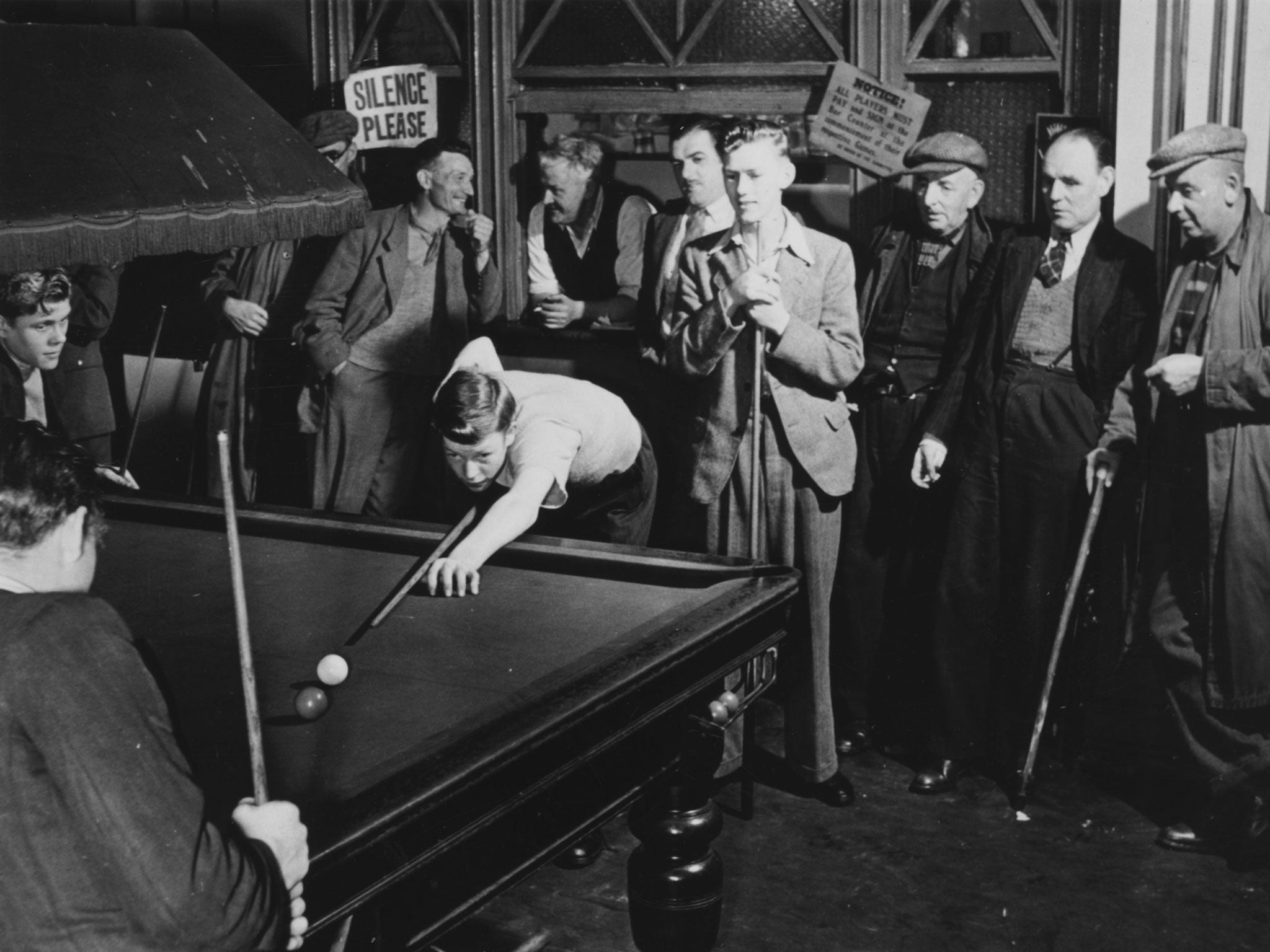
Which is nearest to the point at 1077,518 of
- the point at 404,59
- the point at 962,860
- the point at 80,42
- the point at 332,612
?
the point at 962,860

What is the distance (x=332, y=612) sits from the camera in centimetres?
285

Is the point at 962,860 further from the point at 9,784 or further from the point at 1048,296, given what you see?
the point at 9,784

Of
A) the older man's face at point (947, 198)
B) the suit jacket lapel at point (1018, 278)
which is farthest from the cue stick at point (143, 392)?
the suit jacket lapel at point (1018, 278)

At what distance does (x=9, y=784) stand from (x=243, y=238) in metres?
1.35

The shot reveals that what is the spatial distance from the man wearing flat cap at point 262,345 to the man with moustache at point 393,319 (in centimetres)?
28

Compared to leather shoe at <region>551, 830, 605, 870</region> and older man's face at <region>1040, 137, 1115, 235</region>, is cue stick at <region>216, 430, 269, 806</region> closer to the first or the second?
leather shoe at <region>551, 830, 605, 870</region>

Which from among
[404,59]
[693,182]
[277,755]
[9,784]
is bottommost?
[277,755]

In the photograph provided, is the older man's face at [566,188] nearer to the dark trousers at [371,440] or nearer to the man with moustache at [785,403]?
the dark trousers at [371,440]

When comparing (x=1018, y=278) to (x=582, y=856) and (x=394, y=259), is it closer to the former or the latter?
(x=582, y=856)

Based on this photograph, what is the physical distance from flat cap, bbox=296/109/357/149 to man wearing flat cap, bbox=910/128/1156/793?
2.39 meters

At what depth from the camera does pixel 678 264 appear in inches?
160

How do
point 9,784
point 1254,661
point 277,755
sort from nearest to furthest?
point 9,784 → point 277,755 → point 1254,661

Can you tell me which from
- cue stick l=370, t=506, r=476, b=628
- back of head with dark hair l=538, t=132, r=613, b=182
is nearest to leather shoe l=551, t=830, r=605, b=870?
→ cue stick l=370, t=506, r=476, b=628

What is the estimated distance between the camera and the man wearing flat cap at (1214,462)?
355cm
